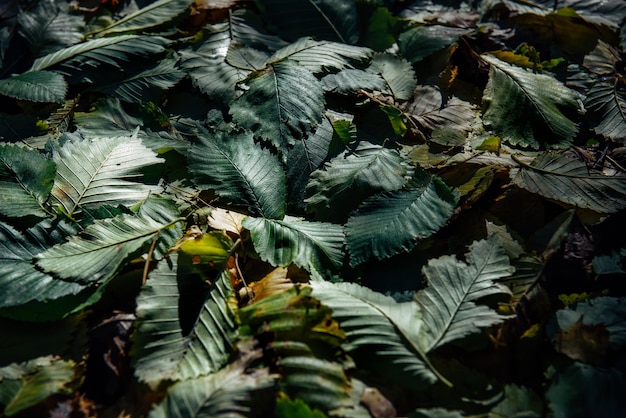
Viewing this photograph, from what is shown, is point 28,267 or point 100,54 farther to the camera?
point 100,54

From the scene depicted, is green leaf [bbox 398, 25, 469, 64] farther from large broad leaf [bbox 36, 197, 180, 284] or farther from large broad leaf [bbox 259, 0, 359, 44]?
large broad leaf [bbox 36, 197, 180, 284]

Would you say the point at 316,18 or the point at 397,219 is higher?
the point at 316,18

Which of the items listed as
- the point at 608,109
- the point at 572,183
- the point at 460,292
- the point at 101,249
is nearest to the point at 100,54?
the point at 101,249

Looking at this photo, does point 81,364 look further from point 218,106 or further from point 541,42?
point 541,42

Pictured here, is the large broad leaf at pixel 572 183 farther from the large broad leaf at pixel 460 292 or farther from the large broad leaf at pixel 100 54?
the large broad leaf at pixel 100 54

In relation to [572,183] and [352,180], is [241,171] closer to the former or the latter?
[352,180]

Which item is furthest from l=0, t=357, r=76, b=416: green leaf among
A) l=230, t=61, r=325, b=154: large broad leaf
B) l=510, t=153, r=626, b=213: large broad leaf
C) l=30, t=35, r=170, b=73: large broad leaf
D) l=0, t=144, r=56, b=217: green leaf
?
l=510, t=153, r=626, b=213: large broad leaf
